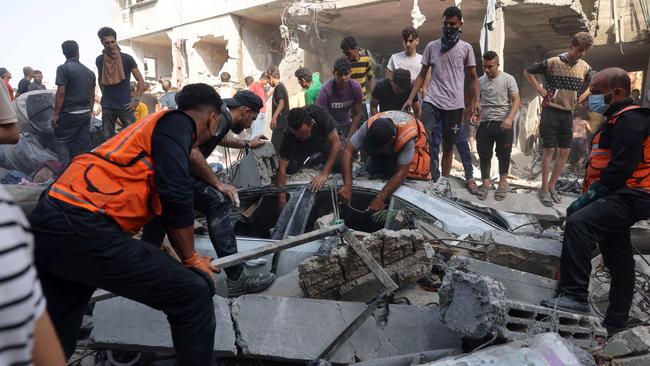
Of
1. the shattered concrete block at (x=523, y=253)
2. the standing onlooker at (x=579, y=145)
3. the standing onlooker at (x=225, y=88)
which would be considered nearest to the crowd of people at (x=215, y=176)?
the shattered concrete block at (x=523, y=253)

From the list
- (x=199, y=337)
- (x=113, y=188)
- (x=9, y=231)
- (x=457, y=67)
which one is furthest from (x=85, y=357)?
(x=457, y=67)

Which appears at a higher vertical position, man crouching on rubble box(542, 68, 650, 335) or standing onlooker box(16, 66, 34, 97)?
standing onlooker box(16, 66, 34, 97)

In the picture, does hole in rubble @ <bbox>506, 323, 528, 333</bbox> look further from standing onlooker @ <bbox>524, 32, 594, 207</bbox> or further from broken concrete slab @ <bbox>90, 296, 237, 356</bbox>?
standing onlooker @ <bbox>524, 32, 594, 207</bbox>

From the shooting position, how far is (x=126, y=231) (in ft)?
6.28

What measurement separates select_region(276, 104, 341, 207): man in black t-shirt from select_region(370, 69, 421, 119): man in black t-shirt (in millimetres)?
1352

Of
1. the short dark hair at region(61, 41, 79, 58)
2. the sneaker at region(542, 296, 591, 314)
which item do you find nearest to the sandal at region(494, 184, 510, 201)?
the sneaker at region(542, 296, 591, 314)

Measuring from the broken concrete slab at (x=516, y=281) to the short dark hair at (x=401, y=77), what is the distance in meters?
3.05

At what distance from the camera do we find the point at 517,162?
36.0ft

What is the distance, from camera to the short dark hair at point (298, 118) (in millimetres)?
4242

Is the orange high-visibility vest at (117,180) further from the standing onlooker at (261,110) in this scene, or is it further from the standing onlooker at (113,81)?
the standing onlooker at (261,110)

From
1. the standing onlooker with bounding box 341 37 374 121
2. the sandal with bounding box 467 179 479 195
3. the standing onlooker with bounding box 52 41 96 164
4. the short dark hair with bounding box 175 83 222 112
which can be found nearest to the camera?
the short dark hair with bounding box 175 83 222 112

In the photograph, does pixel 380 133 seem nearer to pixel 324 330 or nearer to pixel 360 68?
pixel 324 330

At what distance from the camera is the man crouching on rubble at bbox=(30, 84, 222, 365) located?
1739 mm

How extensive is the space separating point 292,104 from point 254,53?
603 cm
